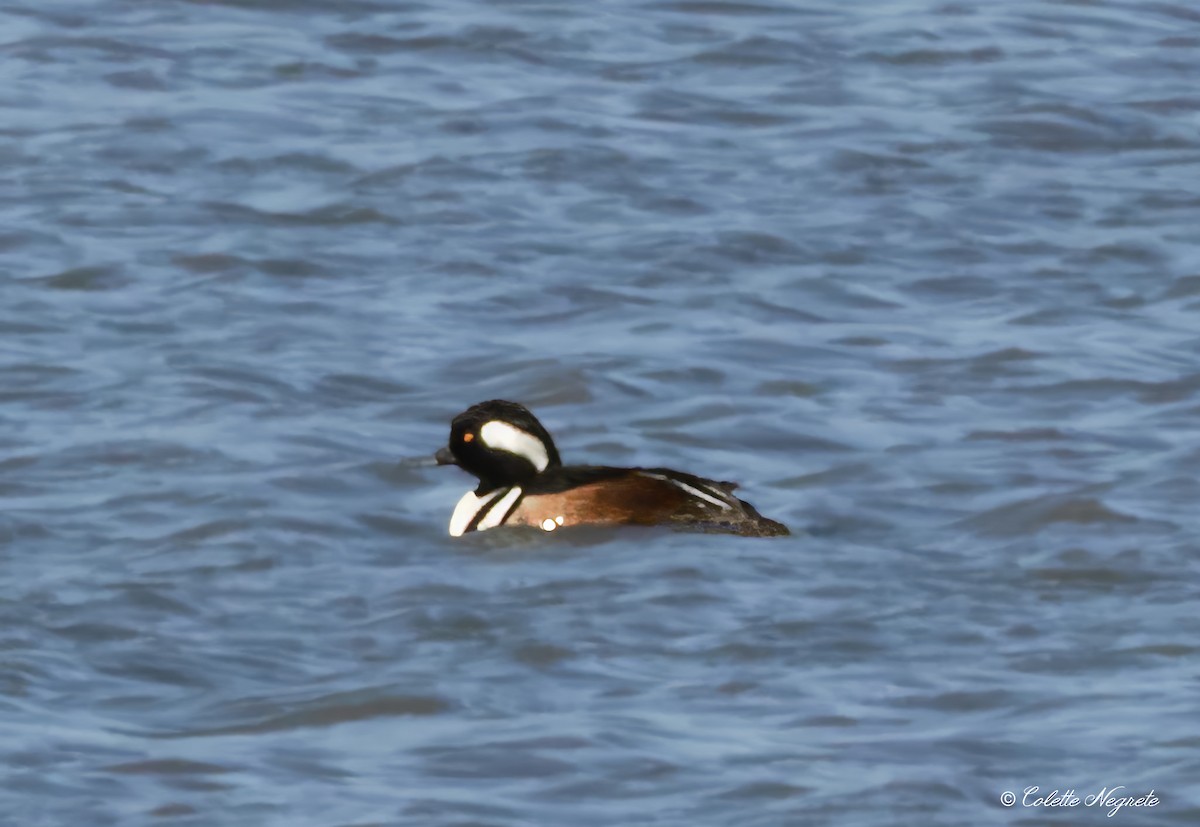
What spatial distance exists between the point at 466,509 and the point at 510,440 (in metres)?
0.46

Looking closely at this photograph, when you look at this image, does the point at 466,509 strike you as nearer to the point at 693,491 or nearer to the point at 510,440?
the point at 510,440

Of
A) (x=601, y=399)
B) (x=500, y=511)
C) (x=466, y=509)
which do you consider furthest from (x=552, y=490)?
(x=601, y=399)

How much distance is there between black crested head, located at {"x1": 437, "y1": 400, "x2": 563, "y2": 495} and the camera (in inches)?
509

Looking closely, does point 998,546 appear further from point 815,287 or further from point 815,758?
point 815,287

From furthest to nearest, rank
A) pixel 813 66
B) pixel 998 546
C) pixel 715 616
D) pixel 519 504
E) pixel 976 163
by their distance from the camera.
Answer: pixel 813 66 → pixel 976 163 → pixel 519 504 → pixel 998 546 → pixel 715 616

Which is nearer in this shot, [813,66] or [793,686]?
[793,686]

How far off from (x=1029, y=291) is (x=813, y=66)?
5723 mm

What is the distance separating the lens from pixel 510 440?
13.0 meters

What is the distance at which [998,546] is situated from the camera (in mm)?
11914

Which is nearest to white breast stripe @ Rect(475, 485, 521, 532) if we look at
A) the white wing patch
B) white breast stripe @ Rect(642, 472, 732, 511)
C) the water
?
the white wing patch

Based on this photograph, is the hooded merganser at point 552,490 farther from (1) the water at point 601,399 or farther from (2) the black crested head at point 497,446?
(1) the water at point 601,399

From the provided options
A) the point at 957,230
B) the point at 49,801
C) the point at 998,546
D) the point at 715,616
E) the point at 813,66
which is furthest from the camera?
the point at 813,66

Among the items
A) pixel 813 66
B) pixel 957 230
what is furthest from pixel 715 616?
→ pixel 813 66

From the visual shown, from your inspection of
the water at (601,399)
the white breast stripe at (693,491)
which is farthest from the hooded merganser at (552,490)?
the water at (601,399)
